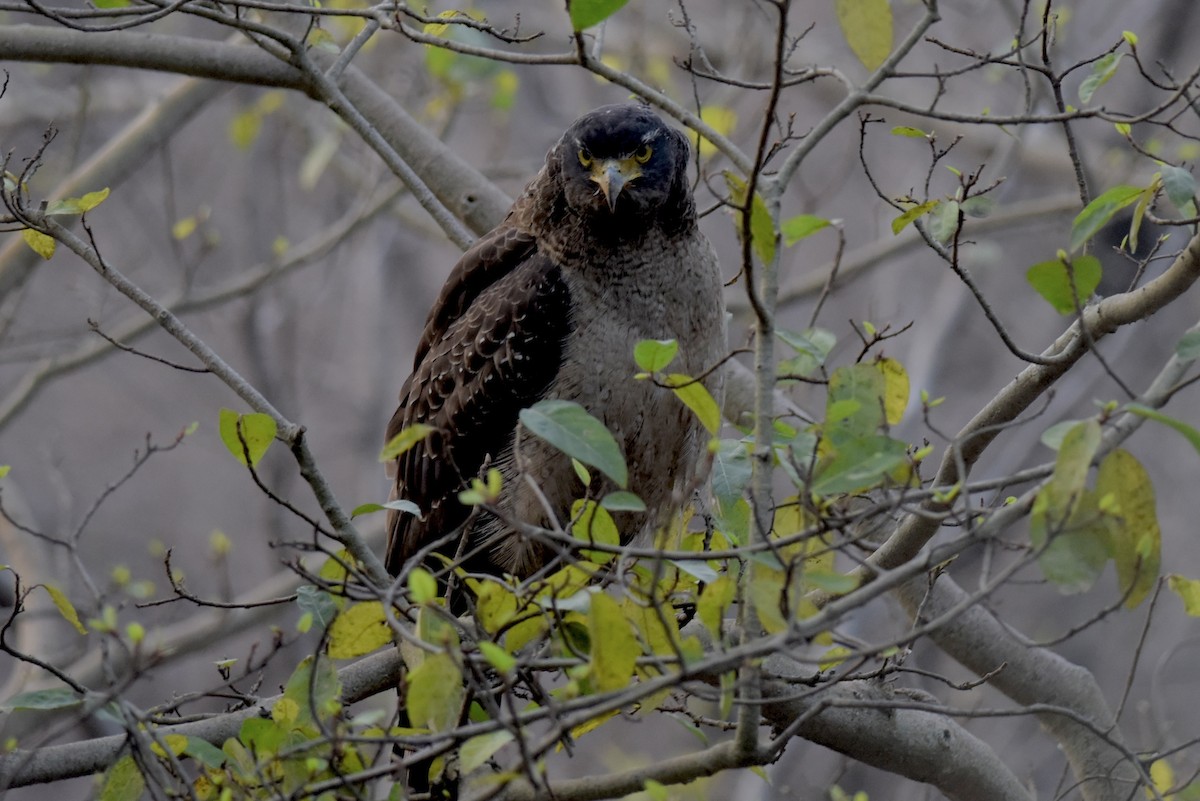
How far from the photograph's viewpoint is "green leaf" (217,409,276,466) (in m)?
2.91

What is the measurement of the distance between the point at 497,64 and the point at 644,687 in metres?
5.34

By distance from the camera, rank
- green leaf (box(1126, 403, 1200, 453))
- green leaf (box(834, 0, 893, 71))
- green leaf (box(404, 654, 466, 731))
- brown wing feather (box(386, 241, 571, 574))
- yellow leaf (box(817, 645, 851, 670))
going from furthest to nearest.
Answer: brown wing feather (box(386, 241, 571, 574))
green leaf (box(834, 0, 893, 71))
yellow leaf (box(817, 645, 851, 670))
green leaf (box(404, 654, 466, 731))
green leaf (box(1126, 403, 1200, 453))

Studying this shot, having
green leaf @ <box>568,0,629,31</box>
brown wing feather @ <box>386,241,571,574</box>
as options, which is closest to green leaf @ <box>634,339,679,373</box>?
green leaf @ <box>568,0,629,31</box>

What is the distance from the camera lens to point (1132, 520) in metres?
2.33

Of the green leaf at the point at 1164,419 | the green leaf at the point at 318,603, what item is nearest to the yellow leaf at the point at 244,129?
the green leaf at the point at 318,603

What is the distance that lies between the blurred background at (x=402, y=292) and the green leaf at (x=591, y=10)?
223 cm

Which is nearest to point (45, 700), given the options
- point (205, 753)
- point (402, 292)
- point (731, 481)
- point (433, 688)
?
point (205, 753)

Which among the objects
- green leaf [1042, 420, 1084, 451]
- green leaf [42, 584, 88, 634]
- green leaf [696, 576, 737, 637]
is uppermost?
green leaf [1042, 420, 1084, 451]

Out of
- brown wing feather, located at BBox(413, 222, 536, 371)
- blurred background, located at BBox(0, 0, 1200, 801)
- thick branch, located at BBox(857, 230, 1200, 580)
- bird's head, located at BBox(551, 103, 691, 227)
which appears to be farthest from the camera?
blurred background, located at BBox(0, 0, 1200, 801)

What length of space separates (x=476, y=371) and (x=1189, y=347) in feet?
8.72

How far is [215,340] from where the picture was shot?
1364cm

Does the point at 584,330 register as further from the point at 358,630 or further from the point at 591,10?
the point at 591,10

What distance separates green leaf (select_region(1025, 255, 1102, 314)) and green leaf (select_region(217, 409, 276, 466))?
1.65m

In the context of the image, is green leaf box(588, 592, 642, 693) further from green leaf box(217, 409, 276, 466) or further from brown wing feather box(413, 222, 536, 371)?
brown wing feather box(413, 222, 536, 371)
